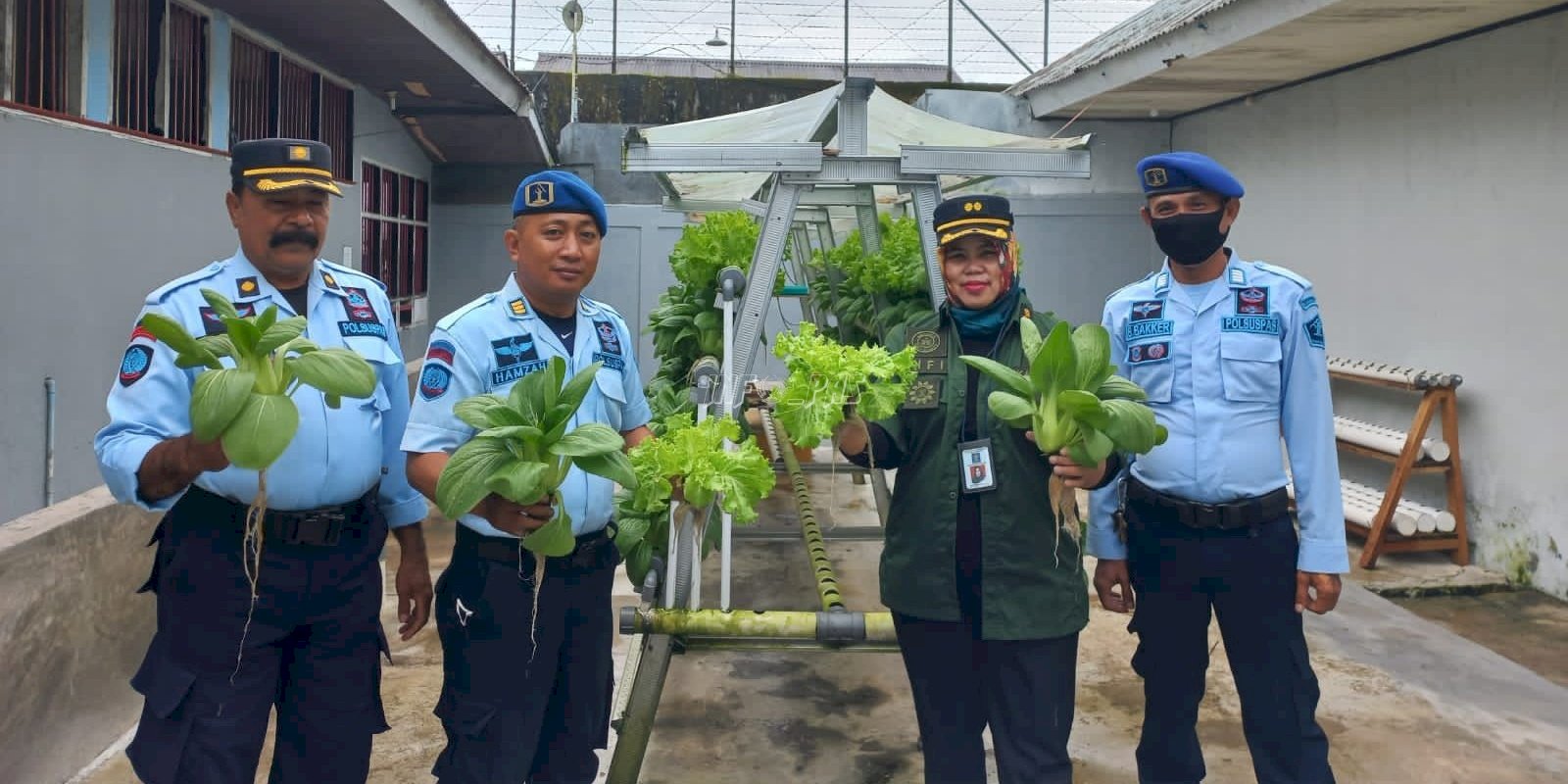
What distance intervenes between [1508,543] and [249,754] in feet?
19.8

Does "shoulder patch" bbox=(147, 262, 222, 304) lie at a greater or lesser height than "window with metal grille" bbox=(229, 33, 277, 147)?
lesser

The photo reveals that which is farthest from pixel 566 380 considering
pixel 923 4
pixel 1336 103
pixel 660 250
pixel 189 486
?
pixel 923 4

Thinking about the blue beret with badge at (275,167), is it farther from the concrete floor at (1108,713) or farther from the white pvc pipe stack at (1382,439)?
the white pvc pipe stack at (1382,439)

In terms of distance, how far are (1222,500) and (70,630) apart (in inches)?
123

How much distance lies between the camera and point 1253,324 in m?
2.70

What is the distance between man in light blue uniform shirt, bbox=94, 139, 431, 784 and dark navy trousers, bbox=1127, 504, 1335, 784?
70.6 inches

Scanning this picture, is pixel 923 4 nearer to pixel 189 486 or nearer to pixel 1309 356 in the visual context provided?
pixel 1309 356

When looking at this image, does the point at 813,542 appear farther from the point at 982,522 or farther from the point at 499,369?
the point at 499,369

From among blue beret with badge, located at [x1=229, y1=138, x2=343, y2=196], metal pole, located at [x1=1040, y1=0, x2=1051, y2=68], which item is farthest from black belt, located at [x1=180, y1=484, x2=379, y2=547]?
metal pole, located at [x1=1040, y1=0, x2=1051, y2=68]

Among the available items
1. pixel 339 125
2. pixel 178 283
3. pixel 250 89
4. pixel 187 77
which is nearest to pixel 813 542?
pixel 178 283

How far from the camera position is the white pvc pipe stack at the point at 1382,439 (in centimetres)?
602

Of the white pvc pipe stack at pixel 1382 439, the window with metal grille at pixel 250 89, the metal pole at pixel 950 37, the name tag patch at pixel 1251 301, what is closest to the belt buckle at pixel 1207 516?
the name tag patch at pixel 1251 301

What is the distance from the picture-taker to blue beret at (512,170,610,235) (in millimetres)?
2375

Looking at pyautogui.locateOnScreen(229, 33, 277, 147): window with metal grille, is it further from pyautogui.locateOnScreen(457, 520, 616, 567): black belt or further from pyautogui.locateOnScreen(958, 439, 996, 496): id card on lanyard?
pyautogui.locateOnScreen(958, 439, 996, 496): id card on lanyard
